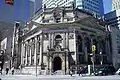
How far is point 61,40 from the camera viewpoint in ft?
166

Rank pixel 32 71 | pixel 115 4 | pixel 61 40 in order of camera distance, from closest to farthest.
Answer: pixel 32 71 < pixel 61 40 < pixel 115 4

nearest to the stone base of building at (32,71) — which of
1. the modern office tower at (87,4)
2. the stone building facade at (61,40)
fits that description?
the stone building facade at (61,40)

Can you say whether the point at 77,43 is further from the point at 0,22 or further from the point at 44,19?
the point at 0,22

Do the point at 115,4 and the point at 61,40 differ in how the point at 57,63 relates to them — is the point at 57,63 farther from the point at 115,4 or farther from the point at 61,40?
the point at 115,4

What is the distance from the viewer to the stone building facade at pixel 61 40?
4844cm

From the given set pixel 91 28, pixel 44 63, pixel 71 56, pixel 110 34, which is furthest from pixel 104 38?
pixel 44 63

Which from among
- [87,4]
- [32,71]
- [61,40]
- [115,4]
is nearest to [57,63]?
[61,40]

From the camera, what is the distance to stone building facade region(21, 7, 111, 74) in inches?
1907

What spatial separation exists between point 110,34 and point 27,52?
29155 mm

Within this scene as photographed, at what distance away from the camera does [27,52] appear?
60594mm

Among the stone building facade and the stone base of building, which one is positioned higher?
the stone building facade

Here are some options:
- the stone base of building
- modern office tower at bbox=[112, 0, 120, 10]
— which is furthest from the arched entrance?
modern office tower at bbox=[112, 0, 120, 10]

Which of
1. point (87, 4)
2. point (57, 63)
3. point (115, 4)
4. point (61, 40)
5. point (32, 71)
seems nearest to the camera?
point (32, 71)

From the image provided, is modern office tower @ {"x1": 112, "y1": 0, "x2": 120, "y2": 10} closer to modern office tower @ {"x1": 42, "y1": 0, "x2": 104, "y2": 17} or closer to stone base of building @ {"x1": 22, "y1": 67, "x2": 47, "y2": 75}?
modern office tower @ {"x1": 42, "y1": 0, "x2": 104, "y2": 17}
